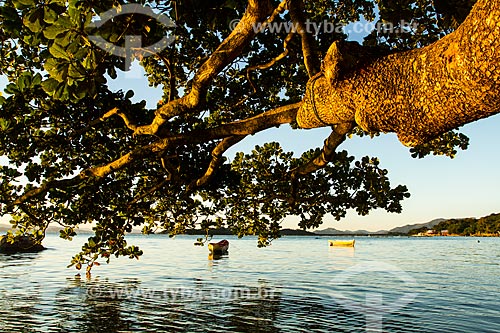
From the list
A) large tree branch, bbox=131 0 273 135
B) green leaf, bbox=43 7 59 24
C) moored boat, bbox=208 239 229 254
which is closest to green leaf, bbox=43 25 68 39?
green leaf, bbox=43 7 59 24

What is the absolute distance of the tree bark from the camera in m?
2.32

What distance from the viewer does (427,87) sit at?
2.80 metres

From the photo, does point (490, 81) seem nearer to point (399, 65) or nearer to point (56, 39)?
point (399, 65)

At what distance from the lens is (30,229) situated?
11.0 meters

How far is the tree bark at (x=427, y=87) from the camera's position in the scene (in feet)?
7.61

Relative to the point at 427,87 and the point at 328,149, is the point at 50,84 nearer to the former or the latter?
the point at 427,87

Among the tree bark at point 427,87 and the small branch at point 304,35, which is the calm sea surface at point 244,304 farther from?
the tree bark at point 427,87

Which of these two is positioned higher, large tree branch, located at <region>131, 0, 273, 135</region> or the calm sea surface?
large tree branch, located at <region>131, 0, 273, 135</region>

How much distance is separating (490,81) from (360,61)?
118 centimetres

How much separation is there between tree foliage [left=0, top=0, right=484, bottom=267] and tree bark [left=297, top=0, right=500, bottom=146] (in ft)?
7.45

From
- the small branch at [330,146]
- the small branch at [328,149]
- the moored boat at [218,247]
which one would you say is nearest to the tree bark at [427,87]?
the small branch at [328,149]

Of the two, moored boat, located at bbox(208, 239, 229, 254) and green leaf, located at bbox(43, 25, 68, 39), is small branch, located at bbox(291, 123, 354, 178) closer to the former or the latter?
green leaf, located at bbox(43, 25, 68, 39)

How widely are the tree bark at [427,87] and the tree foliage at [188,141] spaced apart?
227cm

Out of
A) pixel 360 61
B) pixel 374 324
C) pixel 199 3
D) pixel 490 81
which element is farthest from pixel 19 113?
pixel 374 324
